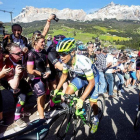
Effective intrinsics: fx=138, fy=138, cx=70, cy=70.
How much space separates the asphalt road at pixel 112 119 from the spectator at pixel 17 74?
51 centimetres

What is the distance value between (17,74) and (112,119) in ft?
10.4

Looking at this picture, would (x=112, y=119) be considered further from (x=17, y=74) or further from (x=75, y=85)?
(x=17, y=74)

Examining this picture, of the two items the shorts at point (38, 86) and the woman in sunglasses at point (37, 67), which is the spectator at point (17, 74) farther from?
the shorts at point (38, 86)

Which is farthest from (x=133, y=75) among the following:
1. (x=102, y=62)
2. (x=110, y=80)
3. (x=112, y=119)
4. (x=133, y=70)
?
(x=112, y=119)

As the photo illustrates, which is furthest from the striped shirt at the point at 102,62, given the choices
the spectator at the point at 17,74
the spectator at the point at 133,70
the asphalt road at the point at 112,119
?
the spectator at the point at 17,74

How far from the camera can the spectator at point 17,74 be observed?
9.76 ft

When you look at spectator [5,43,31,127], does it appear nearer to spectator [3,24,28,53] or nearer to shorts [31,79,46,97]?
shorts [31,79,46,97]

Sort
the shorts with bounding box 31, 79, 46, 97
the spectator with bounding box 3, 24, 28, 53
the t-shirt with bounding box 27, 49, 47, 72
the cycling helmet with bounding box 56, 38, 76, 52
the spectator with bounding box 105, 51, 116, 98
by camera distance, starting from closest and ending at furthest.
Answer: the cycling helmet with bounding box 56, 38, 76, 52 < the t-shirt with bounding box 27, 49, 47, 72 < the shorts with bounding box 31, 79, 46, 97 < the spectator with bounding box 3, 24, 28, 53 < the spectator with bounding box 105, 51, 116, 98

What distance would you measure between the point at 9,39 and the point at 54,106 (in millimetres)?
2714

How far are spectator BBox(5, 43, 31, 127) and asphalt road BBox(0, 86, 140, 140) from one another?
1.69ft

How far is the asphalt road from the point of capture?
11.5 feet

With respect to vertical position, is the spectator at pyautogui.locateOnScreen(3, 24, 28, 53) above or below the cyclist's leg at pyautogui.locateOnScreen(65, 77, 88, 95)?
above

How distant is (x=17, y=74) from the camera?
292 centimetres

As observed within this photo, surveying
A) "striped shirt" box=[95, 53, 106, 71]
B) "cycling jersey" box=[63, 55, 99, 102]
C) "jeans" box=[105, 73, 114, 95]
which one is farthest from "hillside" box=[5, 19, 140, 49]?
"cycling jersey" box=[63, 55, 99, 102]
